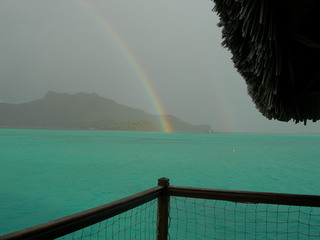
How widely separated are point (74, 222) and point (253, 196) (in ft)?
3.41

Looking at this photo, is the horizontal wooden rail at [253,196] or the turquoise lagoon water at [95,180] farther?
A: the turquoise lagoon water at [95,180]

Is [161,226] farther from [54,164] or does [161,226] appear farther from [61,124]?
[61,124]

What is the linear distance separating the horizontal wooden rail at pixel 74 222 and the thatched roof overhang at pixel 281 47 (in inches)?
35.4

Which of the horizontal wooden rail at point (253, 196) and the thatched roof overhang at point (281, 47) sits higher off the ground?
the thatched roof overhang at point (281, 47)

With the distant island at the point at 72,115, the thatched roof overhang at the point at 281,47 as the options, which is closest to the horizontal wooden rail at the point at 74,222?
the thatched roof overhang at the point at 281,47

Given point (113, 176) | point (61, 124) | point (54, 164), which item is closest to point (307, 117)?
point (113, 176)

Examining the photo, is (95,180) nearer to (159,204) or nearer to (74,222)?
(159,204)

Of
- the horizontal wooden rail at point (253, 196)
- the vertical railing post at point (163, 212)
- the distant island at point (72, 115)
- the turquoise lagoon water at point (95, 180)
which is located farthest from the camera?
the distant island at point (72, 115)

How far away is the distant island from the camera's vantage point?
132 metres

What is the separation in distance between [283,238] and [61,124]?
131908 mm

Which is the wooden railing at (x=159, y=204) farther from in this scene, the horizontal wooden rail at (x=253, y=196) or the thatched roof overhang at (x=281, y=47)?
the thatched roof overhang at (x=281, y=47)

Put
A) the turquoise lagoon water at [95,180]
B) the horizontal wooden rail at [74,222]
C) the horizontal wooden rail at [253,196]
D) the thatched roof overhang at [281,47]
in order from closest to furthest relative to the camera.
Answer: the horizontal wooden rail at [74,222], the thatched roof overhang at [281,47], the horizontal wooden rail at [253,196], the turquoise lagoon water at [95,180]

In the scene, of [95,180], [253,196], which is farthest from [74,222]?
[95,180]

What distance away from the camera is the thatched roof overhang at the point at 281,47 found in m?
1.19
